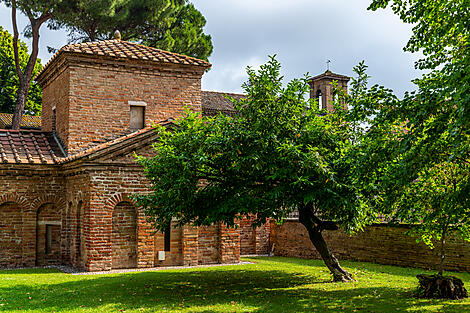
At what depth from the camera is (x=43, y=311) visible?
10234 mm

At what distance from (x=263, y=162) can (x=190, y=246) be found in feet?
24.8

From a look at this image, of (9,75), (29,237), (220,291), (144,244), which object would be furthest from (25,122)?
(220,291)

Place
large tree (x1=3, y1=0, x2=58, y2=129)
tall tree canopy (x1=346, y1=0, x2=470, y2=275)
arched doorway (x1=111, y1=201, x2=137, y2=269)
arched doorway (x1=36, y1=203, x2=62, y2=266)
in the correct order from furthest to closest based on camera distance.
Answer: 1. large tree (x1=3, y1=0, x2=58, y2=129)
2. arched doorway (x1=36, y1=203, x2=62, y2=266)
3. arched doorway (x1=111, y1=201, x2=137, y2=269)
4. tall tree canopy (x1=346, y1=0, x2=470, y2=275)

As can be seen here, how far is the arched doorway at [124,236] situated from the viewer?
16844mm

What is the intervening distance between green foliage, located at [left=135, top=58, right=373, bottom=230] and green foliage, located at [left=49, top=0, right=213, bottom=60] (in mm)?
18260

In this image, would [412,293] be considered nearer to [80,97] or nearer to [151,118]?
[151,118]

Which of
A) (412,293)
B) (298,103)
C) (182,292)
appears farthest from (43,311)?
(412,293)

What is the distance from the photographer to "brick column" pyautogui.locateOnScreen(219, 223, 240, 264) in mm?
18562

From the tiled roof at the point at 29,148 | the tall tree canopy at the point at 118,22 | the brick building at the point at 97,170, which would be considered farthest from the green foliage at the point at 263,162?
the tall tree canopy at the point at 118,22

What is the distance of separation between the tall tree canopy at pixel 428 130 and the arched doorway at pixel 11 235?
13036mm

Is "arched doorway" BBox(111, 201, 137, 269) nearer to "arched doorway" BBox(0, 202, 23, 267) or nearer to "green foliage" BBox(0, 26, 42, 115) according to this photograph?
"arched doorway" BBox(0, 202, 23, 267)

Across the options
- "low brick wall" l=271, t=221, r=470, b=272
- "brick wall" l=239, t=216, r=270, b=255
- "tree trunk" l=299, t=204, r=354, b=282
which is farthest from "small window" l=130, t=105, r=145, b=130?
"tree trunk" l=299, t=204, r=354, b=282

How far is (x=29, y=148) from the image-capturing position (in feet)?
62.2

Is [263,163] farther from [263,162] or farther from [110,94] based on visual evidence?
[110,94]
